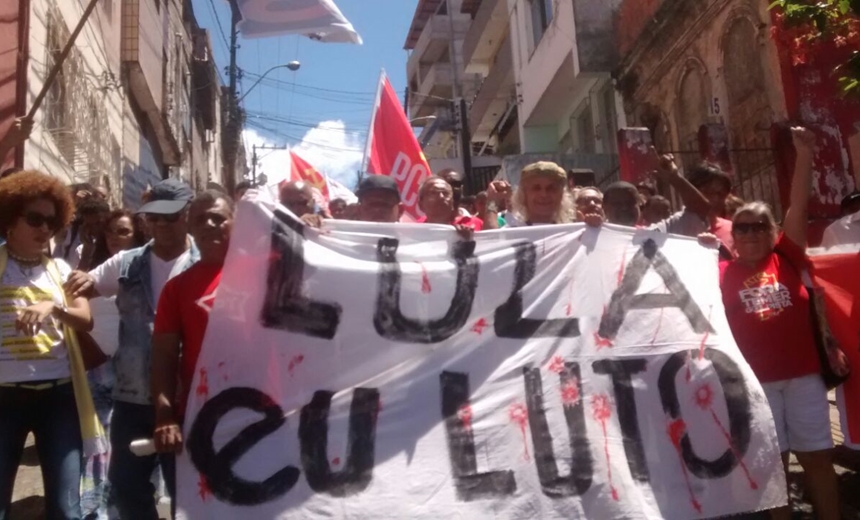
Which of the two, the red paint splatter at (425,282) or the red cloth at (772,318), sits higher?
the red paint splatter at (425,282)

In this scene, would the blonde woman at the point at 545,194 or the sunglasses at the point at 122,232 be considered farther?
the sunglasses at the point at 122,232

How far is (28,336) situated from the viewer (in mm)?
3299

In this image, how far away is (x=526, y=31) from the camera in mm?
18219

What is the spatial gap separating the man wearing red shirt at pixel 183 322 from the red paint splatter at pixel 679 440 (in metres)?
1.85

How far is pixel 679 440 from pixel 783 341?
68cm

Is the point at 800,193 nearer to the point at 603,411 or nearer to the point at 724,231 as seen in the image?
the point at 724,231

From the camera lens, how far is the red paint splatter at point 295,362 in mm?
3375

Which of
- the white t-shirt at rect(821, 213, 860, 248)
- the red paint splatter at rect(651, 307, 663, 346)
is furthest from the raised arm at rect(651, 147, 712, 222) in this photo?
the red paint splatter at rect(651, 307, 663, 346)

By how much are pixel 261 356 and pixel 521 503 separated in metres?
1.11

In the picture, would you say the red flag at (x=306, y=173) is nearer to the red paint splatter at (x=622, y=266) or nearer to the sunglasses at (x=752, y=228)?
the red paint splatter at (x=622, y=266)

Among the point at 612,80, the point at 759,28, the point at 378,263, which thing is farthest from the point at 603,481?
the point at 612,80

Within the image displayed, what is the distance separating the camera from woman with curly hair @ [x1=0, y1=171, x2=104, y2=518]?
10.8 feet

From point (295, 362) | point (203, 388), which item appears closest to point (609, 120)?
point (295, 362)

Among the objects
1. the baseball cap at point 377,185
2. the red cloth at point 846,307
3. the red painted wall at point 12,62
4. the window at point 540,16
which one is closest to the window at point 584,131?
the window at point 540,16
